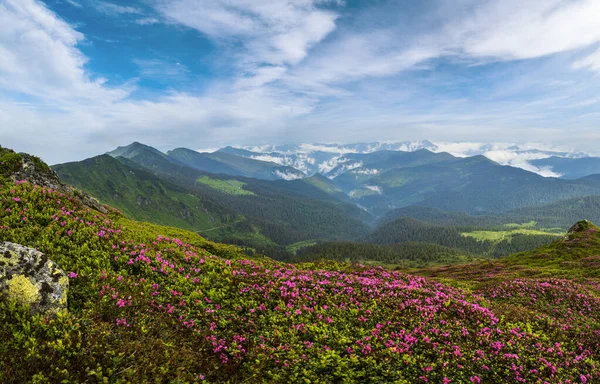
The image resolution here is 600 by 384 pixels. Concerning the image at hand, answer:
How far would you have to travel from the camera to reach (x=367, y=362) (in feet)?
35.6

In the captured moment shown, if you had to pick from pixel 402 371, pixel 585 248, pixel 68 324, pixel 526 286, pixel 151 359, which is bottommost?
pixel 585 248

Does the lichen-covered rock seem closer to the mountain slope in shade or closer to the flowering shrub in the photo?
the flowering shrub

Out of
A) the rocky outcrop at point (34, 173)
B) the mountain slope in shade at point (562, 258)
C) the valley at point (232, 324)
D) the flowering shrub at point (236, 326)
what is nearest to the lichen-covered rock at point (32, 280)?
the valley at point (232, 324)

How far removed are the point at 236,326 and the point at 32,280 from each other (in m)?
7.60

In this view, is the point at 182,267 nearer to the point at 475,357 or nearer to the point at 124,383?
the point at 124,383

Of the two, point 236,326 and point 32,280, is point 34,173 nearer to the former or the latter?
point 32,280

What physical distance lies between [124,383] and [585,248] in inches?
3875

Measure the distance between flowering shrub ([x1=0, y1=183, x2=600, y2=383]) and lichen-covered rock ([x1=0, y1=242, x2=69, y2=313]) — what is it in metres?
0.44

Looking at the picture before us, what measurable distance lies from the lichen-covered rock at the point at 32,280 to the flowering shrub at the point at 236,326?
1.43 feet

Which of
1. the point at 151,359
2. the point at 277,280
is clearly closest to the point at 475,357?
the point at 277,280

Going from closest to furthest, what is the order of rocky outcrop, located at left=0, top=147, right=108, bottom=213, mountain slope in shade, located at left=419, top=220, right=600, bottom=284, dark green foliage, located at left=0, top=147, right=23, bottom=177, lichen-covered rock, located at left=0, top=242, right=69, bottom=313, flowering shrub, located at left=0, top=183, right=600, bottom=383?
flowering shrub, located at left=0, top=183, right=600, bottom=383, lichen-covered rock, located at left=0, top=242, right=69, bottom=313, dark green foliage, located at left=0, top=147, right=23, bottom=177, rocky outcrop, located at left=0, top=147, right=108, bottom=213, mountain slope in shade, located at left=419, top=220, right=600, bottom=284

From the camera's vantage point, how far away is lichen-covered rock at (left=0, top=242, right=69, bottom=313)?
9617 mm

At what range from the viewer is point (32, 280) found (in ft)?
32.8

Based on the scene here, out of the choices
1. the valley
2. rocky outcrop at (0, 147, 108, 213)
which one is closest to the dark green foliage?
rocky outcrop at (0, 147, 108, 213)
